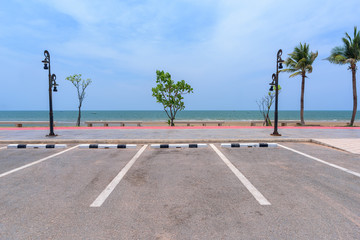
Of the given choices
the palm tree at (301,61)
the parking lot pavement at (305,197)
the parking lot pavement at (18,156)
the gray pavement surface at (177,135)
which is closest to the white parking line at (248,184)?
the parking lot pavement at (305,197)

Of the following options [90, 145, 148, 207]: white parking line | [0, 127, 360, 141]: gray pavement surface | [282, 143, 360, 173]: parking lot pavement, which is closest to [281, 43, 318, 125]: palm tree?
[0, 127, 360, 141]: gray pavement surface

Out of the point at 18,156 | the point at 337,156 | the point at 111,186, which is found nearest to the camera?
the point at 111,186

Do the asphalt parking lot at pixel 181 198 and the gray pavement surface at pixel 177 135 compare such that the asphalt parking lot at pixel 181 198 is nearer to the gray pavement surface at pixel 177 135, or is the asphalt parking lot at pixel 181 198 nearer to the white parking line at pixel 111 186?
the white parking line at pixel 111 186

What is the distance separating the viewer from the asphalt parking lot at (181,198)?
2840 millimetres

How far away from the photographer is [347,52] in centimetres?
2131

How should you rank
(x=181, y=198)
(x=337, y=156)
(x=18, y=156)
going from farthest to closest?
(x=18, y=156)
(x=337, y=156)
(x=181, y=198)

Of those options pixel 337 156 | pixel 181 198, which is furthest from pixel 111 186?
pixel 337 156

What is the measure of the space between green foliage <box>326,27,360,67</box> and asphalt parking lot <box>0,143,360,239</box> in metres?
19.9

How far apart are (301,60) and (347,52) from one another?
14.3 ft

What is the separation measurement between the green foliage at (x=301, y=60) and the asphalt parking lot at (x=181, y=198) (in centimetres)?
2042

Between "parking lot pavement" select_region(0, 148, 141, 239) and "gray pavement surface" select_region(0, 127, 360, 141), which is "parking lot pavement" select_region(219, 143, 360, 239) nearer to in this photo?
"parking lot pavement" select_region(0, 148, 141, 239)

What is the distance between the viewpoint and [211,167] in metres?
5.94

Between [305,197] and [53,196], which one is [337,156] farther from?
[53,196]

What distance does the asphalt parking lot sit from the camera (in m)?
2.84
